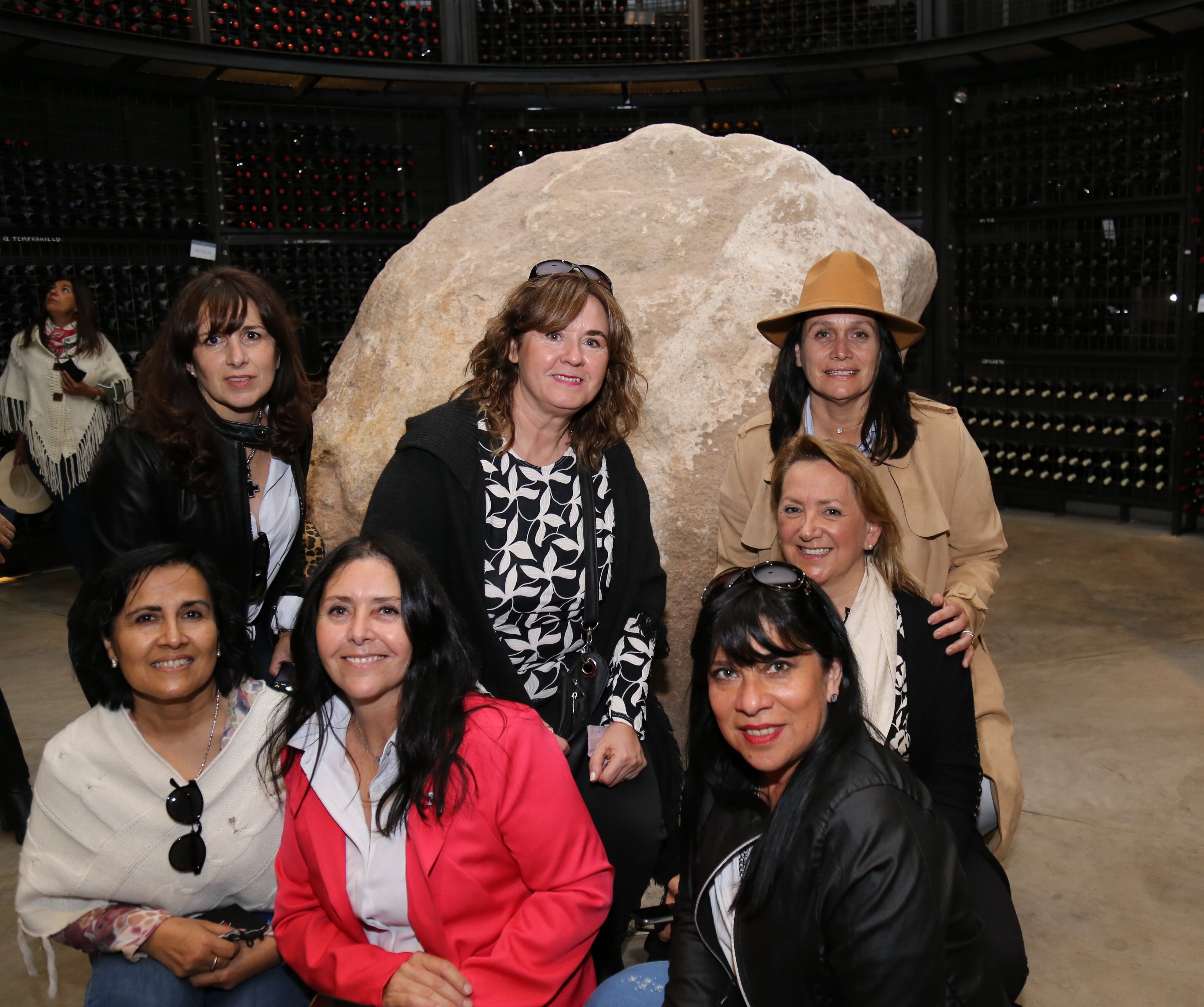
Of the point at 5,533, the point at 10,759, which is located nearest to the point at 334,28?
the point at 5,533

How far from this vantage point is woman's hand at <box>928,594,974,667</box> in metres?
2.24

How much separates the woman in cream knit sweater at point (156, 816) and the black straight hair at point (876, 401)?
1.43 meters

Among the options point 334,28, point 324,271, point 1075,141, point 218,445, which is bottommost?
point 218,445

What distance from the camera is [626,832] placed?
8.13 feet

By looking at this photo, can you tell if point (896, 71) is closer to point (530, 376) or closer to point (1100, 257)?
point (1100, 257)

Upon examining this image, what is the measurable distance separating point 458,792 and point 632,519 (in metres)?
0.87

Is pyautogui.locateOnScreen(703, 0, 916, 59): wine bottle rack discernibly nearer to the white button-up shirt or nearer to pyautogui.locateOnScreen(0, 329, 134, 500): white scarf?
pyautogui.locateOnScreen(0, 329, 134, 500): white scarf

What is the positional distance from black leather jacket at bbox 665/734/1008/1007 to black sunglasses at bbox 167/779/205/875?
3.70 feet

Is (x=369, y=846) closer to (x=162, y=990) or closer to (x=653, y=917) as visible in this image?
(x=162, y=990)

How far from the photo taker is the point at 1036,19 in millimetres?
7055

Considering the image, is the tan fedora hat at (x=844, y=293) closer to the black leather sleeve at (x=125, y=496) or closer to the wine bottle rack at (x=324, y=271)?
the black leather sleeve at (x=125, y=496)

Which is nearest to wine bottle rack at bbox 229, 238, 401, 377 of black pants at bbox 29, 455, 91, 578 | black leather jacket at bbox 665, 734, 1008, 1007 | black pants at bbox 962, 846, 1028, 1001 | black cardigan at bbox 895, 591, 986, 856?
black pants at bbox 29, 455, 91, 578

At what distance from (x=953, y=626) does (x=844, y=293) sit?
879 millimetres

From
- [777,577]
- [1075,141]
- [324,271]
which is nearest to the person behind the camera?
[777,577]
